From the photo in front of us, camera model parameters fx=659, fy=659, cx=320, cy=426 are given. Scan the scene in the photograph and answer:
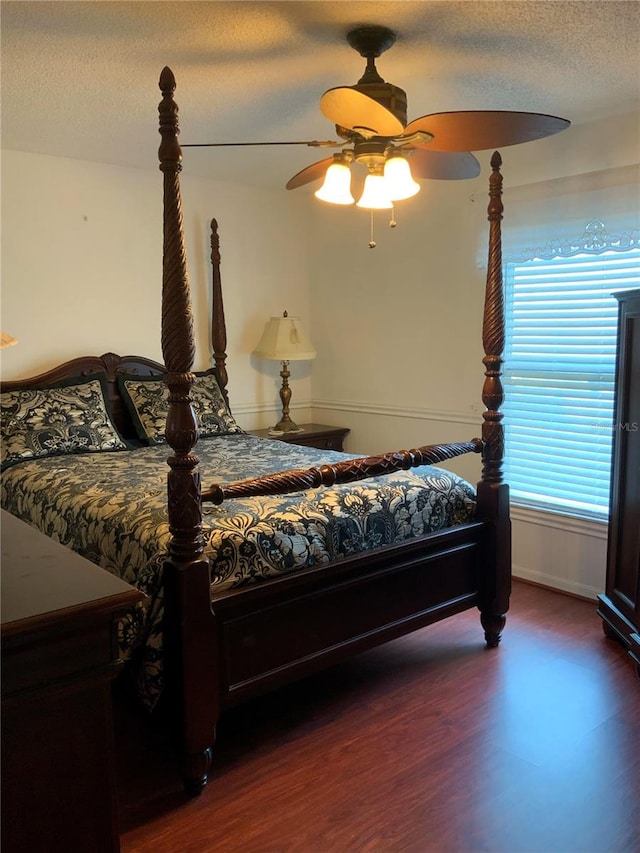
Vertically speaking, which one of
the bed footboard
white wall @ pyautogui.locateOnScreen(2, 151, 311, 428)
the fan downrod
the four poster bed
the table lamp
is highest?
the fan downrod

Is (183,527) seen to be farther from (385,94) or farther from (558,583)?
(558,583)

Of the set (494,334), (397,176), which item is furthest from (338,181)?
(494,334)

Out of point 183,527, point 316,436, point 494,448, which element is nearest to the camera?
point 183,527

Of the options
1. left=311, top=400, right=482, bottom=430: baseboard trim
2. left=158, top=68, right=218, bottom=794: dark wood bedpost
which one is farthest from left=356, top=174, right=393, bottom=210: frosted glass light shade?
left=311, top=400, right=482, bottom=430: baseboard trim

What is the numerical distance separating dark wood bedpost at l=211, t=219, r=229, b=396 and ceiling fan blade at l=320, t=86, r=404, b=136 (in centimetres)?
219

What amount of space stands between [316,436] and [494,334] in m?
1.90

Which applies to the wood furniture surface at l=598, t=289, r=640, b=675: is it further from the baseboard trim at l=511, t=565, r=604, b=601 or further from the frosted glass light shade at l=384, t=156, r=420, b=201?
the frosted glass light shade at l=384, t=156, r=420, b=201

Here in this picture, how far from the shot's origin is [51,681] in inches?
43.3

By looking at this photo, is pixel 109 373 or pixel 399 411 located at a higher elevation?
pixel 109 373

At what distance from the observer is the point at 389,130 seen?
2213 millimetres

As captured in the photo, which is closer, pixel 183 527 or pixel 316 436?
pixel 183 527

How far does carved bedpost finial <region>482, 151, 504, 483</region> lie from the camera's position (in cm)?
276

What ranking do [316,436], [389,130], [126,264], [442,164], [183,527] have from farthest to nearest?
[316,436] < [126,264] < [442,164] < [389,130] < [183,527]

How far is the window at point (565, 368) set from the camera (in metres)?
3.26
